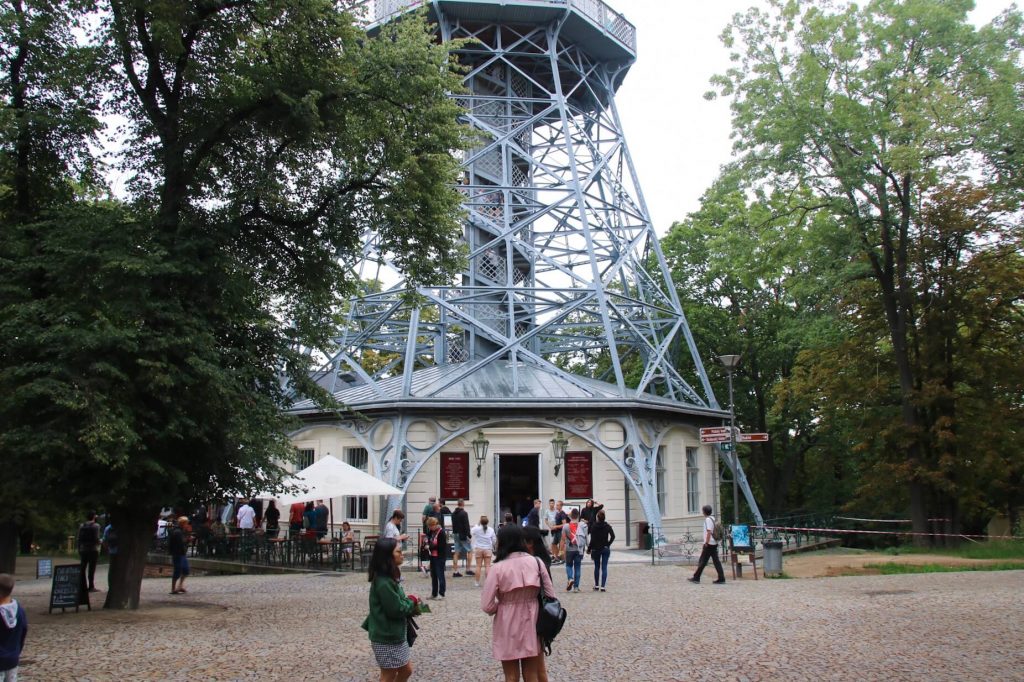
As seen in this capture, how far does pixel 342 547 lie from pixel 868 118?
16857mm

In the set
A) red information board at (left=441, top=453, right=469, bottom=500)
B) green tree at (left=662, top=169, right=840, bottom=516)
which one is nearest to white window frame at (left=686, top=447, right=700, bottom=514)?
green tree at (left=662, top=169, right=840, bottom=516)

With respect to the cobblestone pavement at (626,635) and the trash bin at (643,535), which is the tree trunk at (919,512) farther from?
the cobblestone pavement at (626,635)

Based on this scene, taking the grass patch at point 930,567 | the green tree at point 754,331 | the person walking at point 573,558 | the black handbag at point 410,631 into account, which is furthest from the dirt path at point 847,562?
the black handbag at point 410,631

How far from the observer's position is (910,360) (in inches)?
966

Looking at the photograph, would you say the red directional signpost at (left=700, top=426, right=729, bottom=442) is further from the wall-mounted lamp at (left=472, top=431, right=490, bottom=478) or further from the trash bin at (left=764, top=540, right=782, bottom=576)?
the wall-mounted lamp at (left=472, top=431, right=490, bottom=478)

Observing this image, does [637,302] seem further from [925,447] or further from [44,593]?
[44,593]

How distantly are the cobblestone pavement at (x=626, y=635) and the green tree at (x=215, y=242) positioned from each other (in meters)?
2.13

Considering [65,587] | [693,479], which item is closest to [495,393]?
[693,479]

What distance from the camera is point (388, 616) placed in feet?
22.1

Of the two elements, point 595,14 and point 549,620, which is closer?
point 549,620

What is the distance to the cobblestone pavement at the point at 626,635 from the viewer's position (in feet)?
28.5

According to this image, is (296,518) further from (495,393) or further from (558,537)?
(558,537)

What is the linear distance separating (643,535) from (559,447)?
318 cm

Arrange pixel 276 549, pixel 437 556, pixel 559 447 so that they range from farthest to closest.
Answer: pixel 559 447 → pixel 276 549 → pixel 437 556
